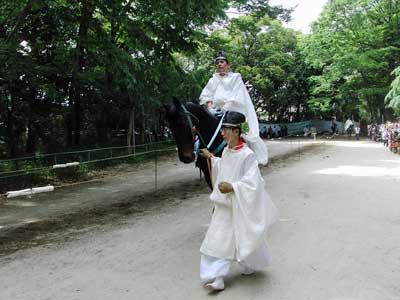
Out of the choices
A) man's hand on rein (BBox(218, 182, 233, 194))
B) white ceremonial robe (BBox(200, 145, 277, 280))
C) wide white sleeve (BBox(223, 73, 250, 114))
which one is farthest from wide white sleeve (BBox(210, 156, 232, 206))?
wide white sleeve (BBox(223, 73, 250, 114))

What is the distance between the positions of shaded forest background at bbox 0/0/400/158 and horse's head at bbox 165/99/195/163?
3.38 metres

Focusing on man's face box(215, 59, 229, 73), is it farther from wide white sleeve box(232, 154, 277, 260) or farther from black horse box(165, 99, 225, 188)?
wide white sleeve box(232, 154, 277, 260)

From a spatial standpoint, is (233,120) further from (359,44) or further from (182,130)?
(359,44)

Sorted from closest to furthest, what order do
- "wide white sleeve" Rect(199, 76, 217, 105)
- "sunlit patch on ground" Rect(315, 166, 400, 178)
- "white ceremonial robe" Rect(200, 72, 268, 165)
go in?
1. "white ceremonial robe" Rect(200, 72, 268, 165)
2. "wide white sleeve" Rect(199, 76, 217, 105)
3. "sunlit patch on ground" Rect(315, 166, 400, 178)

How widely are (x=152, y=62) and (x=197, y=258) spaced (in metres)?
7.19

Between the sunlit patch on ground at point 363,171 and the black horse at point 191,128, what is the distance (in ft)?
24.6

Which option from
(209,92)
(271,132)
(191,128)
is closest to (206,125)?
(191,128)

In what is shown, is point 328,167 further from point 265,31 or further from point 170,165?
point 265,31

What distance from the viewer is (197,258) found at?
4.85 m

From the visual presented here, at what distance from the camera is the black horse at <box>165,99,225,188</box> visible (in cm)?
533

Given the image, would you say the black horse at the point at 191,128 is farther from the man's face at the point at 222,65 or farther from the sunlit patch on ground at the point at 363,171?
the sunlit patch on ground at the point at 363,171

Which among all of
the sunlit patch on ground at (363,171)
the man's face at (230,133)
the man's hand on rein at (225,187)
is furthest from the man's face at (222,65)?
the sunlit patch on ground at (363,171)

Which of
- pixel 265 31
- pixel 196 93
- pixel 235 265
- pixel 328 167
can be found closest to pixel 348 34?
pixel 265 31

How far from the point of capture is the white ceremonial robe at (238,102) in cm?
571
